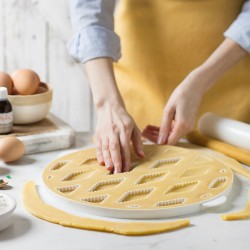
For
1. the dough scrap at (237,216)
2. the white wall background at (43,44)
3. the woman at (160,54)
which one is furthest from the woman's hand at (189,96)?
the white wall background at (43,44)

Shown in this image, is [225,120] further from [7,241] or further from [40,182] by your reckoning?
[7,241]

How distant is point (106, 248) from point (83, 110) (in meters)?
1.47

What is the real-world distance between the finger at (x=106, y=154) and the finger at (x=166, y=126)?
0.55ft

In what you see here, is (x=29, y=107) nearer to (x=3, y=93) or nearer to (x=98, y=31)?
(x=3, y=93)

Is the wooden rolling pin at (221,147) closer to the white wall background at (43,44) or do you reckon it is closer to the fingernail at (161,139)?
the fingernail at (161,139)

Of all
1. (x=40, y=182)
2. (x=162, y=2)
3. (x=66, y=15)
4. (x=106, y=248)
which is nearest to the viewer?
(x=106, y=248)

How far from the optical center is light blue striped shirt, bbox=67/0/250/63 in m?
1.37

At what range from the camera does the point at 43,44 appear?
220 centimetres

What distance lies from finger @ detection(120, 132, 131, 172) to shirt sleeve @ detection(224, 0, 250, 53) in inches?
16.2

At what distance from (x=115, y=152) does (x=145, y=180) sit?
4.2 inches

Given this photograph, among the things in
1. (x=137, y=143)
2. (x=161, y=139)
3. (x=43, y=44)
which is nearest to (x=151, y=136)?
(x=161, y=139)

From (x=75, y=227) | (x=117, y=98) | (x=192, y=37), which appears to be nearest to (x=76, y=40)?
(x=117, y=98)

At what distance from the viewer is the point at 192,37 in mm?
1546

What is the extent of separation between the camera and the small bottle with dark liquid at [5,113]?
51.3 inches
